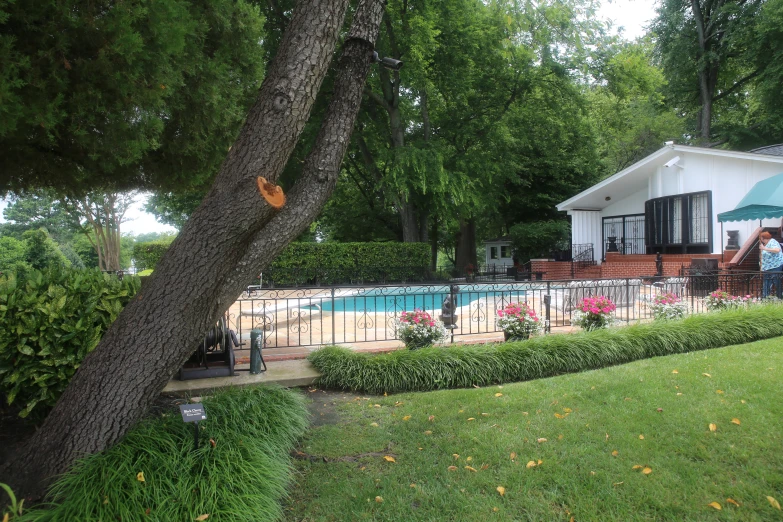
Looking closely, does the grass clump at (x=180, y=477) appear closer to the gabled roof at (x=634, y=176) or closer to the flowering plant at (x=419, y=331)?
the flowering plant at (x=419, y=331)

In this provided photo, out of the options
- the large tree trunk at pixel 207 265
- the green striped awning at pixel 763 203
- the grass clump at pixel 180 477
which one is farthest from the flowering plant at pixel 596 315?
the green striped awning at pixel 763 203

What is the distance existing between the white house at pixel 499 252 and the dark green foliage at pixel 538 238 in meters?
3.78

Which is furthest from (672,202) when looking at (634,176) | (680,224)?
(634,176)

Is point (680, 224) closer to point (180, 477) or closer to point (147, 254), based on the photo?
point (180, 477)

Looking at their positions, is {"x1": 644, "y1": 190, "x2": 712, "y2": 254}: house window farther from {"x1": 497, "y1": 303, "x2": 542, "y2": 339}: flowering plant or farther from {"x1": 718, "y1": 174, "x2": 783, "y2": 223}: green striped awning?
{"x1": 497, "y1": 303, "x2": 542, "y2": 339}: flowering plant

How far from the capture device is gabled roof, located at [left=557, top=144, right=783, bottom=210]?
15.1 metres

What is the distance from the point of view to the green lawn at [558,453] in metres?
2.82

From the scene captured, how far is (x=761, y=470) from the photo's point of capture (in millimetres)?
3111

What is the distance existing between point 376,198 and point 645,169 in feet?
43.8

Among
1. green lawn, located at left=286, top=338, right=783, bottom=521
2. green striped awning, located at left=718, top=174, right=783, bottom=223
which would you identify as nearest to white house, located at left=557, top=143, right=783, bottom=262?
green striped awning, located at left=718, top=174, right=783, bottom=223

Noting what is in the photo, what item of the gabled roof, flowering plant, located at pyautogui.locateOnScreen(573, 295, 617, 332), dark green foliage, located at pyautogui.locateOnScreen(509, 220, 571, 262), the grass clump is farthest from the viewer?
dark green foliage, located at pyautogui.locateOnScreen(509, 220, 571, 262)

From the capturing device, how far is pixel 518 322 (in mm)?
6805

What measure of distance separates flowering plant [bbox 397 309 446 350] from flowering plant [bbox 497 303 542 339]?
3.30 feet

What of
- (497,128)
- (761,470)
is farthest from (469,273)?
(761,470)
